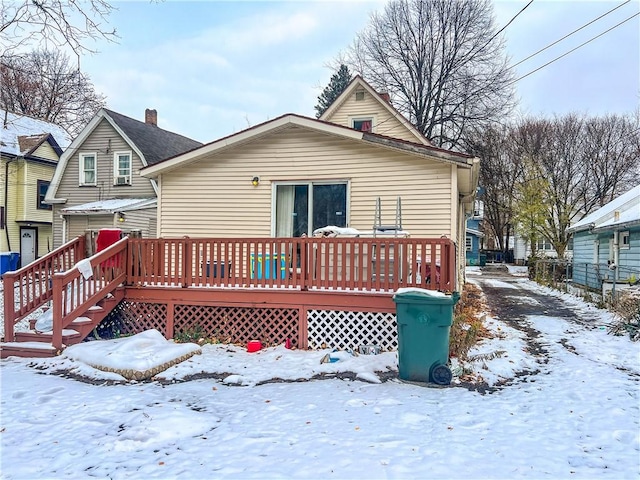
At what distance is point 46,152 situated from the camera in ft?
69.4

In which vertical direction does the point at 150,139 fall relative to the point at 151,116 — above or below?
below

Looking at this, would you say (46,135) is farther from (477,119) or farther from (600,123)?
(600,123)

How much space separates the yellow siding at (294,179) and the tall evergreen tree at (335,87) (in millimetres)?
20633

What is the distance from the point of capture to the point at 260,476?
112 inches

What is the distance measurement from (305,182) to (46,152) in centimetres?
1851

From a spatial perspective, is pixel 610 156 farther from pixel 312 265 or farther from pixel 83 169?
pixel 83 169

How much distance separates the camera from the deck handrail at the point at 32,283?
612 cm

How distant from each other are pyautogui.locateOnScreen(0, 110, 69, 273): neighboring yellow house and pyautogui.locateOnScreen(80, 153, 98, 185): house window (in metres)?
4.81

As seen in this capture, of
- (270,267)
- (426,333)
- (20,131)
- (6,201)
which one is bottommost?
(426,333)

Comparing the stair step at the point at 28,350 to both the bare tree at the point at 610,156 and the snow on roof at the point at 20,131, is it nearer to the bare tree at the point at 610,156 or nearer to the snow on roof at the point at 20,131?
the snow on roof at the point at 20,131

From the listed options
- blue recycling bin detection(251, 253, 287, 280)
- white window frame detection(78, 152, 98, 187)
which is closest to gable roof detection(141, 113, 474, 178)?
blue recycling bin detection(251, 253, 287, 280)

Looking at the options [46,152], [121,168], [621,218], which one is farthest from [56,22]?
[46,152]

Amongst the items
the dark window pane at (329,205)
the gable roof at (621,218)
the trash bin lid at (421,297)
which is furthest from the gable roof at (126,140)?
the gable roof at (621,218)

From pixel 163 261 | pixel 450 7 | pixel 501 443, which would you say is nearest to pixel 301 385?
pixel 501 443
